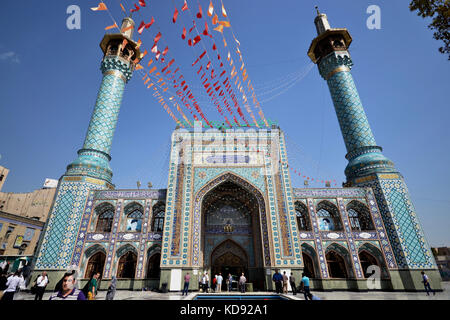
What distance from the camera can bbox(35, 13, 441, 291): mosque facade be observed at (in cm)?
1190

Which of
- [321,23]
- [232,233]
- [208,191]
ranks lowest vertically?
[232,233]

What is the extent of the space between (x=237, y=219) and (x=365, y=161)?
28.2 ft

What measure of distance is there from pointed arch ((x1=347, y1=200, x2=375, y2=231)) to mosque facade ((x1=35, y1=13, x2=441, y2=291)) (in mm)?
59

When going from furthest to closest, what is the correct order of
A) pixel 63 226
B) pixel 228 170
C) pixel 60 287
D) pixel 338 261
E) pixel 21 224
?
→ 1. pixel 21 224
2. pixel 228 170
3. pixel 338 261
4. pixel 63 226
5. pixel 60 287

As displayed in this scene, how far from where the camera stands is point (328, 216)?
1412 centimetres

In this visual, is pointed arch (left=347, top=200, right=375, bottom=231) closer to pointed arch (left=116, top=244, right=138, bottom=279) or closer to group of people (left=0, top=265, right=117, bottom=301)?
pointed arch (left=116, top=244, right=138, bottom=279)

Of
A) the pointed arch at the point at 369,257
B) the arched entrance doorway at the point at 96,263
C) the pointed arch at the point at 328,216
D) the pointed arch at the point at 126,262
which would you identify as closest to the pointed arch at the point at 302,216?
the pointed arch at the point at 328,216

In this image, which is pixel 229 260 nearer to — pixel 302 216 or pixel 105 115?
pixel 302 216

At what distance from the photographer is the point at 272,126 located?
15516 millimetres

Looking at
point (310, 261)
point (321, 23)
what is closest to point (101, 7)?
point (310, 261)

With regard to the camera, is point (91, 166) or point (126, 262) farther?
point (91, 166)

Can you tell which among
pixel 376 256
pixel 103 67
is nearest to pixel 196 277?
pixel 376 256

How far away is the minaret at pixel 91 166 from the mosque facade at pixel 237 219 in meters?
0.06
